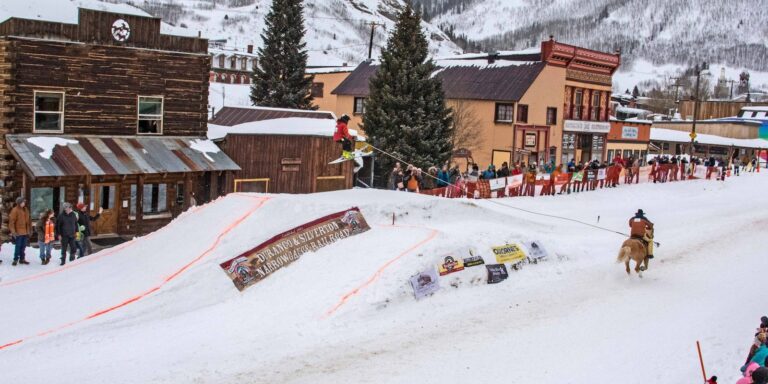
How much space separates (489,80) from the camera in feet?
159

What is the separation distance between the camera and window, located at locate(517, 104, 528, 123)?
153 ft

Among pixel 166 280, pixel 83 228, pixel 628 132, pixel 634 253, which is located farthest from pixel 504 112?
pixel 166 280

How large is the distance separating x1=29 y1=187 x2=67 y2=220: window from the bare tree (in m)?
25.9

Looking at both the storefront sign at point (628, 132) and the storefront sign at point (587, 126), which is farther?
the storefront sign at point (628, 132)

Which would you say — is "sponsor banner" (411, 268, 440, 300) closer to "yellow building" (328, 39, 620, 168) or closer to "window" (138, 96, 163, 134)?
"window" (138, 96, 163, 134)

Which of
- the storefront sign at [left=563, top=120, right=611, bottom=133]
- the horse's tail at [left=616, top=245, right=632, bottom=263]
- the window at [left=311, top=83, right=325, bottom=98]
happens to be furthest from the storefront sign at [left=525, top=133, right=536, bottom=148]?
the horse's tail at [left=616, top=245, right=632, bottom=263]

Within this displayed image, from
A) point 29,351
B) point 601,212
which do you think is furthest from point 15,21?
point 601,212

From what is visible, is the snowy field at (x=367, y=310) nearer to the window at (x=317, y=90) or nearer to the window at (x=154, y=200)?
the window at (x=154, y=200)

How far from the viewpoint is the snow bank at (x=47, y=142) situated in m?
24.3

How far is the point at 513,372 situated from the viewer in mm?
12695

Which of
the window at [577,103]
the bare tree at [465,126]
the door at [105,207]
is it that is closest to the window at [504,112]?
the bare tree at [465,126]

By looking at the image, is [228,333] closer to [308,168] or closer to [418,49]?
[308,168]

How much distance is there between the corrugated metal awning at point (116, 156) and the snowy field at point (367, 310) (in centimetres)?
451

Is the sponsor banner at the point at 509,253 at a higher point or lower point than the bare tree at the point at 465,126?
lower
